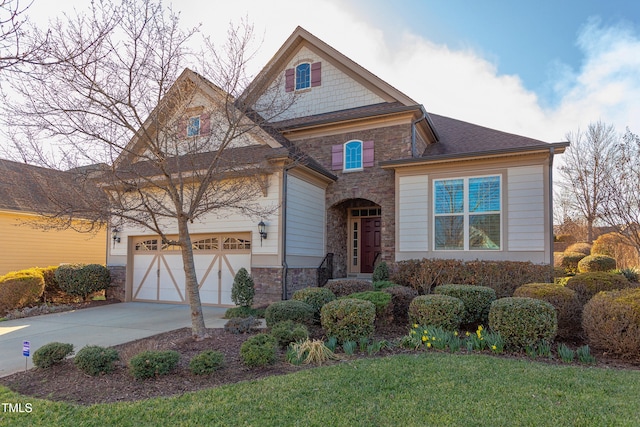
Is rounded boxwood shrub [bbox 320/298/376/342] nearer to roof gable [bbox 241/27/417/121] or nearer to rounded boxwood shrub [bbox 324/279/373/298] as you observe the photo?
rounded boxwood shrub [bbox 324/279/373/298]

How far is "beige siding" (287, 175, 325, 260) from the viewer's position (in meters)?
11.2

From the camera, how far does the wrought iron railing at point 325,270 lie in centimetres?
1254

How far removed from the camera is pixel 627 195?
11.9 m

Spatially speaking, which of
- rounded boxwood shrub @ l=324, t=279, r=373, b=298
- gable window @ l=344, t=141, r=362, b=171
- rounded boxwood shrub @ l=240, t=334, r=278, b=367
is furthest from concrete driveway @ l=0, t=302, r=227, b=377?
gable window @ l=344, t=141, r=362, b=171

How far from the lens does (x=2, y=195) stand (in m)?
14.1

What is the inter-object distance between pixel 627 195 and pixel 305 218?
9.82 meters

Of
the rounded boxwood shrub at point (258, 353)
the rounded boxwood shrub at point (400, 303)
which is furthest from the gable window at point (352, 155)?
the rounded boxwood shrub at point (258, 353)

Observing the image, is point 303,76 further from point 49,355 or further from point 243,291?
point 49,355

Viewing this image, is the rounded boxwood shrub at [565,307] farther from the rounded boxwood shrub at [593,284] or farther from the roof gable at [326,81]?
the roof gable at [326,81]

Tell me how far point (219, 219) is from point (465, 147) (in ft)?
26.1

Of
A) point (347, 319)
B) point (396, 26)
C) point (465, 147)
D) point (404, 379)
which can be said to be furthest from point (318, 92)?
point (404, 379)

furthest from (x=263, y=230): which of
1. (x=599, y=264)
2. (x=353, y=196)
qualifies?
(x=599, y=264)

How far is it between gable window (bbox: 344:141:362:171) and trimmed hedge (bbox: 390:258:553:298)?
3843 millimetres

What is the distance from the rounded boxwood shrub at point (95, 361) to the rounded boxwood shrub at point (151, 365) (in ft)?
1.51
